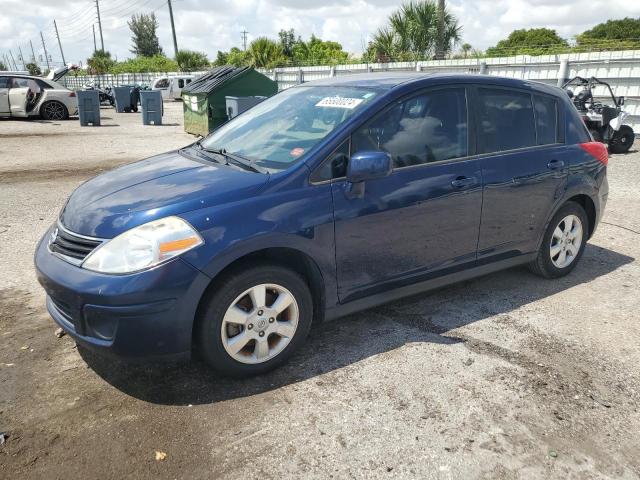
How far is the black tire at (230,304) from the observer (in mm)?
2881

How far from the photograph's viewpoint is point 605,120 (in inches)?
455

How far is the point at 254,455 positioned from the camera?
2551mm

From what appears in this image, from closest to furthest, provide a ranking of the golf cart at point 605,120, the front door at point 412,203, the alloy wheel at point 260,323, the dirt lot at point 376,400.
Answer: the dirt lot at point 376,400 → the alloy wheel at point 260,323 → the front door at point 412,203 → the golf cart at point 605,120

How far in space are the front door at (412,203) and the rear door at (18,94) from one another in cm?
1806

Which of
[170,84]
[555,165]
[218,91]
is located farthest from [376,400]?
[170,84]

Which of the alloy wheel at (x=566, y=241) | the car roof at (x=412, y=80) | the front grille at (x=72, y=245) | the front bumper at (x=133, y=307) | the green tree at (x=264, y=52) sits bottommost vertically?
the alloy wheel at (x=566, y=241)

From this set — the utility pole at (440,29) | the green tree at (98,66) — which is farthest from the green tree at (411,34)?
the green tree at (98,66)

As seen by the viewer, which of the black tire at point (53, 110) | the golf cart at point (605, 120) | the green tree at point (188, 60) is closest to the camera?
the golf cart at point (605, 120)

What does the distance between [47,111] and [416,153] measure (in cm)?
1869

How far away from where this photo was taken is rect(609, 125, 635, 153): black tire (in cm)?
1177

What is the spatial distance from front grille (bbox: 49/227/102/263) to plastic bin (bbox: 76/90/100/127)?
16355 mm

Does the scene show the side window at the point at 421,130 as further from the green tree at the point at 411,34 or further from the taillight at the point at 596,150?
the green tree at the point at 411,34

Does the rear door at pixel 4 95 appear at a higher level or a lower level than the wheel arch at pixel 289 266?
higher

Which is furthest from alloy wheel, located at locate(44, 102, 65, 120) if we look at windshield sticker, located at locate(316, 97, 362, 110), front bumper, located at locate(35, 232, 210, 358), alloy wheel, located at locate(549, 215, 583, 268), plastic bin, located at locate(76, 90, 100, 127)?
alloy wheel, located at locate(549, 215, 583, 268)
